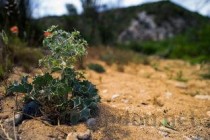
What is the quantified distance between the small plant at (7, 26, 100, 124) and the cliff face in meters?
22.5

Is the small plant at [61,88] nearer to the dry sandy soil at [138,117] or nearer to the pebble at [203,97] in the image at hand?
the dry sandy soil at [138,117]

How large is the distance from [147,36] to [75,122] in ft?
77.1

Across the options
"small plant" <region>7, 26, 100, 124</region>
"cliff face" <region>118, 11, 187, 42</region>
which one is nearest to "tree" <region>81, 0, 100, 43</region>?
"small plant" <region>7, 26, 100, 124</region>

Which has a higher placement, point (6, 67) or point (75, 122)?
point (6, 67)

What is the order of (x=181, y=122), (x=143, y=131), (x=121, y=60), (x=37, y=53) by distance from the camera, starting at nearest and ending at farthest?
(x=143, y=131), (x=181, y=122), (x=37, y=53), (x=121, y=60)

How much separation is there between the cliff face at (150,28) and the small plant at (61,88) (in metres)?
Result: 22.5

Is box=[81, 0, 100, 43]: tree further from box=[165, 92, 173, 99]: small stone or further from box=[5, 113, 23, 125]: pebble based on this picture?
box=[5, 113, 23, 125]: pebble

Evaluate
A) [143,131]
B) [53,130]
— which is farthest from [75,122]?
[143,131]

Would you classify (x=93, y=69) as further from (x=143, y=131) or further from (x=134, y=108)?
(x=143, y=131)

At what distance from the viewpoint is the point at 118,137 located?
2.46 metres

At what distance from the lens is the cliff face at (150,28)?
25.4 meters

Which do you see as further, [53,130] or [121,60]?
[121,60]

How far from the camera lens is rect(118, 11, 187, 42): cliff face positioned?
25422 mm

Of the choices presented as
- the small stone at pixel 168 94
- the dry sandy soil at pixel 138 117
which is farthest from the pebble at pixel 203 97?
the small stone at pixel 168 94
